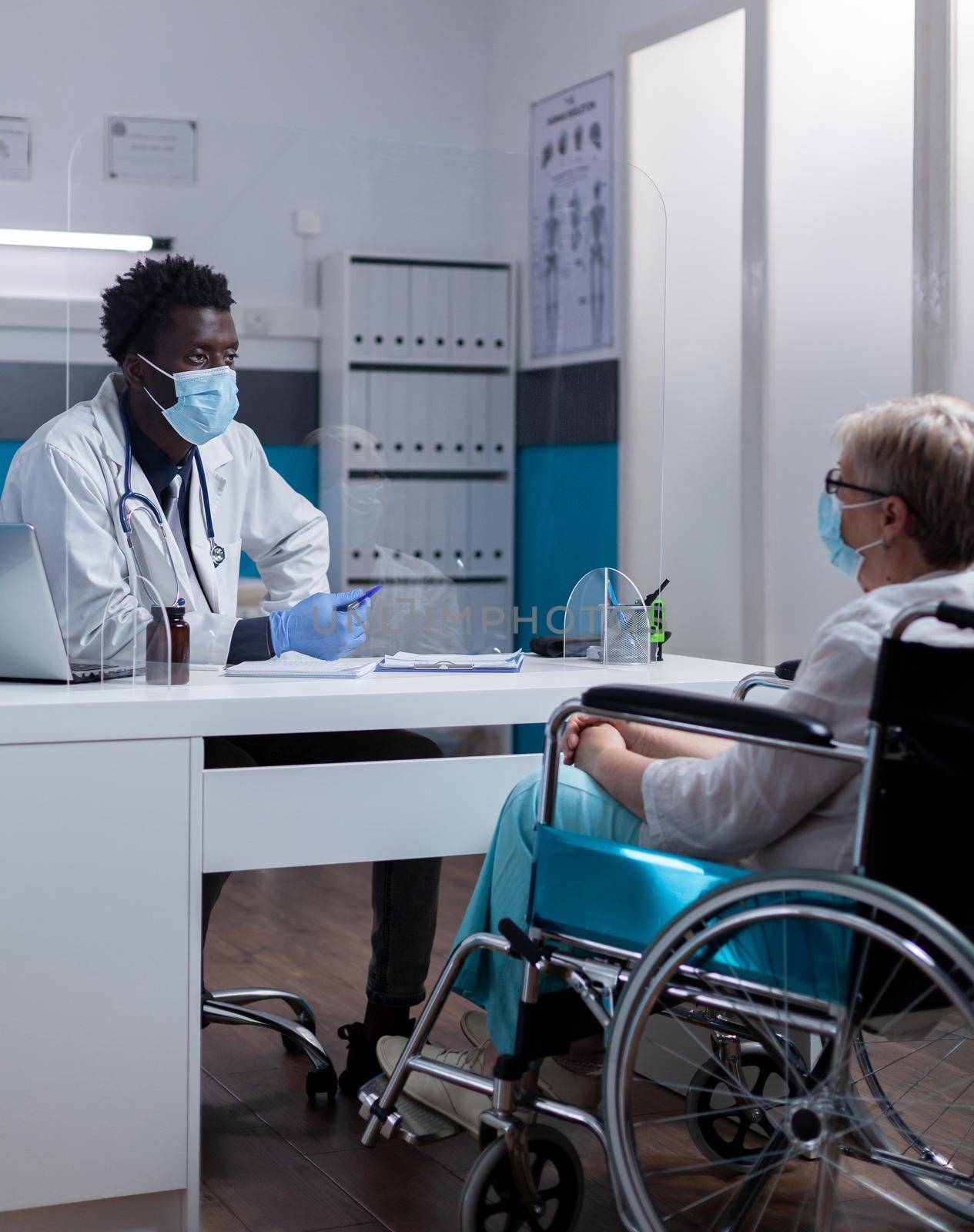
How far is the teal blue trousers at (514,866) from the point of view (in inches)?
64.7

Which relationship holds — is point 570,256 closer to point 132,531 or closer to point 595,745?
point 132,531

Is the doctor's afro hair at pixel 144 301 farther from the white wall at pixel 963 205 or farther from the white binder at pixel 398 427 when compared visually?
the white wall at pixel 963 205

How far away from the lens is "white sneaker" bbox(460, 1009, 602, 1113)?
1.95 metres

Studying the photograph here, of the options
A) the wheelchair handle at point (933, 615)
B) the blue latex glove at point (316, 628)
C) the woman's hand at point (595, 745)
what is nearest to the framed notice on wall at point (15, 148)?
the blue latex glove at point (316, 628)

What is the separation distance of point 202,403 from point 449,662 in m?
0.52

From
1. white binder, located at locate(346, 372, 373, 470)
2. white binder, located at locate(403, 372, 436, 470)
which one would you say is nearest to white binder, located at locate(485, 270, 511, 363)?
white binder, located at locate(403, 372, 436, 470)

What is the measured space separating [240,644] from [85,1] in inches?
111

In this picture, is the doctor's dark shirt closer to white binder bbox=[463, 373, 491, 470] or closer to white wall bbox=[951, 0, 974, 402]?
white binder bbox=[463, 373, 491, 470]

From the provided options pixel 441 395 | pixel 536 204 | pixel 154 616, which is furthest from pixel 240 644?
pixel 536 204

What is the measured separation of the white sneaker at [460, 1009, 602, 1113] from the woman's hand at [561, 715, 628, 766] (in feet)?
1.51

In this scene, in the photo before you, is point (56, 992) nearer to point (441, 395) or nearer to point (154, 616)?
point (154, 616)

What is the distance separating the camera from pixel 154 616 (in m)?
1.83

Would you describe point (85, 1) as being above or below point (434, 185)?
above

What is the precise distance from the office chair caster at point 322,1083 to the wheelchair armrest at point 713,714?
109cm
